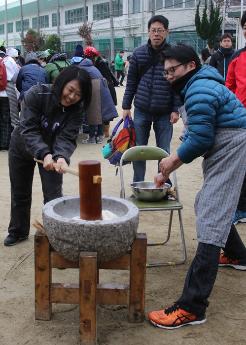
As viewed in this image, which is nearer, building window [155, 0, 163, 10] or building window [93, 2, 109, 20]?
building window [155, 0, 163, 10]

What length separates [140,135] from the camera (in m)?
5.13

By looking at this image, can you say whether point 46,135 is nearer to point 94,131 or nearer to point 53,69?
point 53,69

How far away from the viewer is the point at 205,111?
105 inches

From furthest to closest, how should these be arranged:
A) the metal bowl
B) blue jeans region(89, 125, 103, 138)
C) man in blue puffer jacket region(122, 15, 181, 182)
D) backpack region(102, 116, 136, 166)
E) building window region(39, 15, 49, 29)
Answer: building window region(39, 15, 49, 29) < blue jeans region(89, 125, 103, 138) < man in blue puffer jacket region(122, 15, 181, 182) < backpack region(102, 116, 136, 166) < the metal bowl

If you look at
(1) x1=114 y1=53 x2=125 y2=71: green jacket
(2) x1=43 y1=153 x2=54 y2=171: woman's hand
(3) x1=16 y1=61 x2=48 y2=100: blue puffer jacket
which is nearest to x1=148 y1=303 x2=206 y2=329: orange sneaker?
(2) x1=43 y1=153 x2=54 y2=171: woman's hand

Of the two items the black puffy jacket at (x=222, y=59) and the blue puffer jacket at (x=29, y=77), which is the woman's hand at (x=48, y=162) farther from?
the black puffy jacket at (x=222, y=59)

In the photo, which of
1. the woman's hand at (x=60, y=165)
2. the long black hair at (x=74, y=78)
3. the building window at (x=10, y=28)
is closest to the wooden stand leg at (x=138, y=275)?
the woman's hand at (x=60, y=165)

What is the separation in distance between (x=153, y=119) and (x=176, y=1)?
43188 millimetres

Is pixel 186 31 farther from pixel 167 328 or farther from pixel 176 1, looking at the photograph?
pixel 167 328

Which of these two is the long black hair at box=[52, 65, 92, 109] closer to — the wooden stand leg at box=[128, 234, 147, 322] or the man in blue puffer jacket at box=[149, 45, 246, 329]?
the man in blue puffer jacket at box=[149, 45, 246, 329]

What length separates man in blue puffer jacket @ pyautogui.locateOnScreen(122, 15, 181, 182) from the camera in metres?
4.89

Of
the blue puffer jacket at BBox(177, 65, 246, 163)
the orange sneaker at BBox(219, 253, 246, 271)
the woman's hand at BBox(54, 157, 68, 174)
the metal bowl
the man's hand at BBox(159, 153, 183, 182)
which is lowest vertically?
the orange sneaker at BBox(219, 253, 246, 271)

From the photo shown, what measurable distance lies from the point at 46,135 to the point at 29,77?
405 cm

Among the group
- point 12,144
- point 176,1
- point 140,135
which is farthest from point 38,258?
point 176,1
